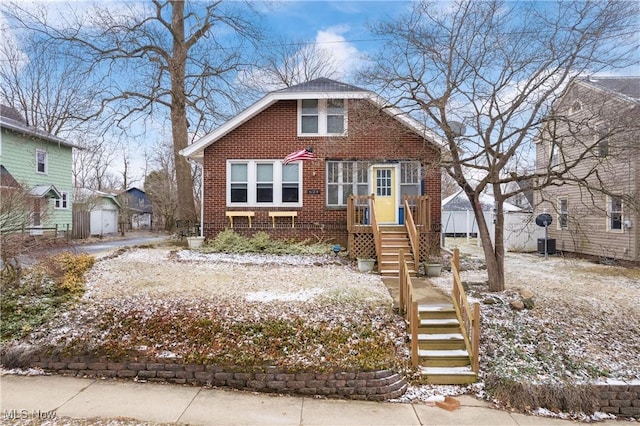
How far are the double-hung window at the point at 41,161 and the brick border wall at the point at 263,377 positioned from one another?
59.6 feet

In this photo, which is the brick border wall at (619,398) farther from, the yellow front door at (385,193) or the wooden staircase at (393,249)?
the yellow front door at (385,193)

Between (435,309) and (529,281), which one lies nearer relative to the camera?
(435,309)

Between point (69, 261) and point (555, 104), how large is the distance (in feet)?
36.6

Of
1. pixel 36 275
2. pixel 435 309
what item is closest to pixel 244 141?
pixel 36 275

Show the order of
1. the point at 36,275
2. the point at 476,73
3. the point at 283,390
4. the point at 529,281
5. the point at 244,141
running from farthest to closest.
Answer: the point at 244,141 < the point at 529,281 < the point at 476,73 < the point at 36,275 < the point at 283,390

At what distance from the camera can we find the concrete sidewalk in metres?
4.60

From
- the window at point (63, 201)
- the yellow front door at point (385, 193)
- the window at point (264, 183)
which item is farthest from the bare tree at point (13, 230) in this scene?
the window at point (63, 201)

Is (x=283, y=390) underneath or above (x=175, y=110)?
underneath

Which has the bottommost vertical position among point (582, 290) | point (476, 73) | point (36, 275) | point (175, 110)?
point (582, 290)

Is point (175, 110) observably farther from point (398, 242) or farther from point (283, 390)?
point (283, 390)

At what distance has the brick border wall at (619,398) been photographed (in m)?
5.50

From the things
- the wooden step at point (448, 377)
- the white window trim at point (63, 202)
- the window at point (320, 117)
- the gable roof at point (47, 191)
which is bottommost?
the wooden step at point (448, 377)

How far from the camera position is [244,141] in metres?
13.5

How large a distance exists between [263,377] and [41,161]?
68.0 ft
